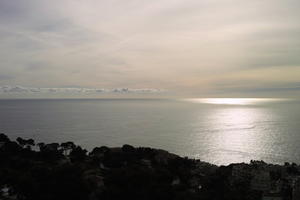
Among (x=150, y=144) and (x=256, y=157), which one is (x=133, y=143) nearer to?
(x=150, y=144)

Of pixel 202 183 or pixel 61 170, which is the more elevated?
pixel 61 170

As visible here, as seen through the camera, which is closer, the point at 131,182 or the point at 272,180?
the point at 131,182

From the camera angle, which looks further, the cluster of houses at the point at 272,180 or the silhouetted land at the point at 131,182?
the cluster of houses at the point at 272,180

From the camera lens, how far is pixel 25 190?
59.5 feet

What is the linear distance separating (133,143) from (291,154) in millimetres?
36175

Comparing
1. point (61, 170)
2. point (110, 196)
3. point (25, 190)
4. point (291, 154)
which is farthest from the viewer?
point (291, 154)

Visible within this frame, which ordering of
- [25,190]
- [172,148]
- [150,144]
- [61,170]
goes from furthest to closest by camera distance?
[150,144]
[172,148]
[61,170]
[25,190]

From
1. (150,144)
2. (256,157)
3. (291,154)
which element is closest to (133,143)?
(150,144)

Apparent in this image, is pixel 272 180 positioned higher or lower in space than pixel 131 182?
lower

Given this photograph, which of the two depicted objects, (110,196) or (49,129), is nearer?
(110,196)

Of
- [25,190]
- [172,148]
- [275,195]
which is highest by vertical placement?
[25,190]

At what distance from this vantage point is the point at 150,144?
7144 centimetres

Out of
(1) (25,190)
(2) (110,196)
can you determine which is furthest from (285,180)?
(1) (25,190)

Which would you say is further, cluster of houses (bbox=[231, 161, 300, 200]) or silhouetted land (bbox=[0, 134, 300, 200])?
cluster of houses (bbox=[231, 161, 300, 200])
